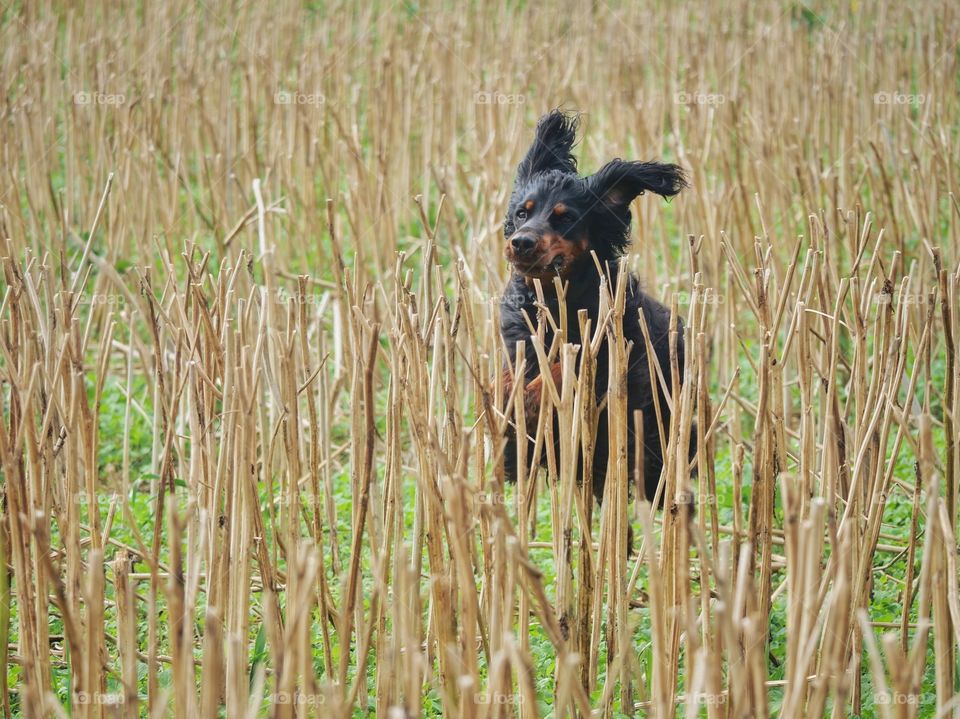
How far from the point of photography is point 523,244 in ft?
9.66

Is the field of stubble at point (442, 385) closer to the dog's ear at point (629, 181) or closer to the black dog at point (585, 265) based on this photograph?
the black dog at point (585, 265)

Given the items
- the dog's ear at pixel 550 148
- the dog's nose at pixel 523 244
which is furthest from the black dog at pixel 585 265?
the dog's ear at pixel 550 148

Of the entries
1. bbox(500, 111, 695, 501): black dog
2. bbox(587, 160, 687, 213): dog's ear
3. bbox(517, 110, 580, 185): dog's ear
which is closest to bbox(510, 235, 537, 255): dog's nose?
bbox(500, 111, 695, 501): black dog

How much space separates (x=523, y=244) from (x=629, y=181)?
0.52 metres

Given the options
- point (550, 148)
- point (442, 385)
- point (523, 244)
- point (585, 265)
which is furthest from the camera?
point (550, 148)

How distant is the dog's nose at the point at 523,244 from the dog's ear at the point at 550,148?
0.56 m

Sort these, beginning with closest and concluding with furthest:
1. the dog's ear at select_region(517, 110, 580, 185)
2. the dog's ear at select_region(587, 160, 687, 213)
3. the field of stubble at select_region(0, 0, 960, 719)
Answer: the field of stubble at select_region(0, 0, 960, 719)
the dog's ear at select_region(587, 160, 687, 213)
the dog's ear at select_region(517, 110, 580, 185)

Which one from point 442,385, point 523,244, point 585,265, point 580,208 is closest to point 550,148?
→ point 580,208

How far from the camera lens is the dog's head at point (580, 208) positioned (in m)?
3.06

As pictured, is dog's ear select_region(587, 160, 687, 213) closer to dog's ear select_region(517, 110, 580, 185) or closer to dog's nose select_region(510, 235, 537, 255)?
dog's ear select_region(517, 110, 580, 185)

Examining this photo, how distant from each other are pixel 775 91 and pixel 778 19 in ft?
4.95

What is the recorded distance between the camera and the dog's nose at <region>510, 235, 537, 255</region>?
2943 mm

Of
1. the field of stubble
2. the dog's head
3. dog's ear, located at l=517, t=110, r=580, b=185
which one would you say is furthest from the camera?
dog's ear, located at l=517, t=110, r=580, b=185

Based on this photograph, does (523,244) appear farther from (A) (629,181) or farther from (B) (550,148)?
(B) (550,148)
